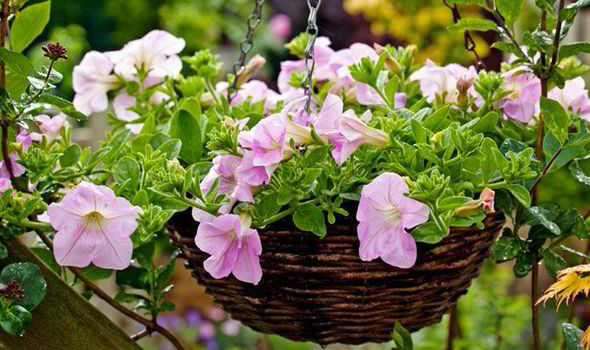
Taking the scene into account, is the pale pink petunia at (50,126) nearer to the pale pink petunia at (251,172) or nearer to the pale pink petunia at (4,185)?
the pale pink petunia at (4,185)

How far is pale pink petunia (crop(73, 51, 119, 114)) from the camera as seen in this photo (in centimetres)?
123

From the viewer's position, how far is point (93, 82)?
49.1 inches

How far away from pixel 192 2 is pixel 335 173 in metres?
4.14

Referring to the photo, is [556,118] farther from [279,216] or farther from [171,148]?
[171,148]

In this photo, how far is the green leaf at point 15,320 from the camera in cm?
92

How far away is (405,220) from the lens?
88 cm

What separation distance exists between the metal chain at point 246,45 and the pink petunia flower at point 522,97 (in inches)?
12.0

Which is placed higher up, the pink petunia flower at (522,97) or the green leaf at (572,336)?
the pink petunia flower at (522,97)

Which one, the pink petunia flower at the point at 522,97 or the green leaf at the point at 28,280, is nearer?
the green leaf at the point at 28,280

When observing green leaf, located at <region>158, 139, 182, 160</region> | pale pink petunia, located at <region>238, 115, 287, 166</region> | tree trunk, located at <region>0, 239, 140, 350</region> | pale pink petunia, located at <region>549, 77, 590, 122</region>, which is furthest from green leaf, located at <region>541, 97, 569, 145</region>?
tree trunk, located at <region>0, 239, 140, 350</region>

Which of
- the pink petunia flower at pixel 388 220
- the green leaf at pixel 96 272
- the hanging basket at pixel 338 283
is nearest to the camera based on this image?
the pink petunia flower at pixel 388 220

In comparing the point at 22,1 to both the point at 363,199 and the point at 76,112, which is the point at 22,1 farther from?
the point at 363,199

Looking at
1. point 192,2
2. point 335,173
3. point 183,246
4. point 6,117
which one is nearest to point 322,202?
point 335,173

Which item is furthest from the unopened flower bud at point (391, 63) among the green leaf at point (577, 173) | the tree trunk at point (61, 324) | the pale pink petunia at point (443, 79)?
the tree trunk at point (61, 324)
